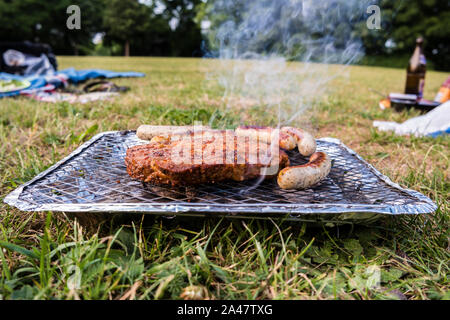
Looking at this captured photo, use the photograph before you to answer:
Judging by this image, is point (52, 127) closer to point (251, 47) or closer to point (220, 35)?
point (220, 35)

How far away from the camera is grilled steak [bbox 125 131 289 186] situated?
5.43 feet

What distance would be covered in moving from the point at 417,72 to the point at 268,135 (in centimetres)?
499

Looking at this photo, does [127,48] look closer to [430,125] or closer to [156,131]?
[430,125]

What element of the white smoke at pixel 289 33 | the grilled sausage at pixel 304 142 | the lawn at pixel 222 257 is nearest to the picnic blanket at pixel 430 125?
the white smoke at pixel 289 33

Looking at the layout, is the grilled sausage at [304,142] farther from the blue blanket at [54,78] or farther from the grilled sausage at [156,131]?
the blue blanket at [54,78]

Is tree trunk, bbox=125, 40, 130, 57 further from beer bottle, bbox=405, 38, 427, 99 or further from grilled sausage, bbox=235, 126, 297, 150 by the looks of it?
grilled sausage, bbox=235, 126, 297, 150

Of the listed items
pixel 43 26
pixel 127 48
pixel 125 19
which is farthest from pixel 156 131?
pixel 43 26

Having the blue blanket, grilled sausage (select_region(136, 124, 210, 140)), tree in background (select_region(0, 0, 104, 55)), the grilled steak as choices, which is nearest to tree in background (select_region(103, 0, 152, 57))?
tree in background (select_region(0, 0, 104, 55))

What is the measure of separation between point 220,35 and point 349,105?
2923 mm

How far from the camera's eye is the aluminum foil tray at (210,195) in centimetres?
143

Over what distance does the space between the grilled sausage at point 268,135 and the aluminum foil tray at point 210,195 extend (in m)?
0.19

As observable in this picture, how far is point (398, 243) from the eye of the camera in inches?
62.5

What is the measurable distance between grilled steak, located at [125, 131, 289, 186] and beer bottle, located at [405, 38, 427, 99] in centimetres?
496
